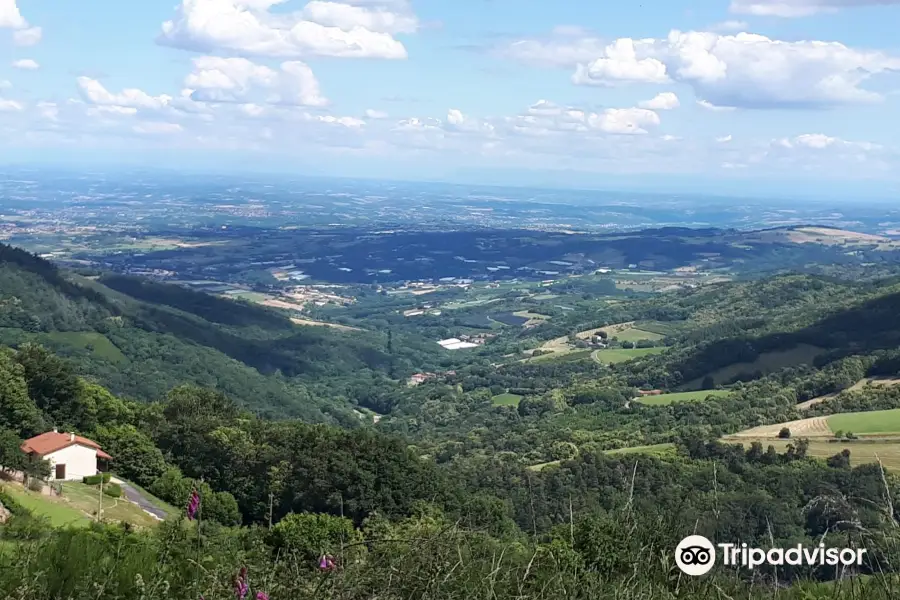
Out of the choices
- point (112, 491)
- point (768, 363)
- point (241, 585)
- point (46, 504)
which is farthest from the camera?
point (768, 363)

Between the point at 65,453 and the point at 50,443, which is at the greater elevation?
the point at 50,443

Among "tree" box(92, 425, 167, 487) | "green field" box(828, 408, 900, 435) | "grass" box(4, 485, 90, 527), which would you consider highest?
"grass" box(4, 485, 90, 527)

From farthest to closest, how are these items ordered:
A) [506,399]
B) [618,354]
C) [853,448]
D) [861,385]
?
[618,354], [506,399], [861,385], [853,448]

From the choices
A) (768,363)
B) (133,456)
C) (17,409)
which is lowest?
(768,363)

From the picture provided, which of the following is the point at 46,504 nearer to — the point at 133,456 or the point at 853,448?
the point at 133,456

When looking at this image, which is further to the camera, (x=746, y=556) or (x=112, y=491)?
(x=112, y=491)

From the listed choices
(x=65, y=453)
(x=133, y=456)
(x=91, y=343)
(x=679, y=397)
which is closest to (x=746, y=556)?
(x=65, y=453)

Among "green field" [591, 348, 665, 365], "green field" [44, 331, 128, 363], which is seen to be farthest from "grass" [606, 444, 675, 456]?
"green field" [44, 331, 128, 363]

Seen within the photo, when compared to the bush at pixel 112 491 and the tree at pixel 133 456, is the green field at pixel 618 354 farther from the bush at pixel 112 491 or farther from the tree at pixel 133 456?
the bush at pixel 112 491

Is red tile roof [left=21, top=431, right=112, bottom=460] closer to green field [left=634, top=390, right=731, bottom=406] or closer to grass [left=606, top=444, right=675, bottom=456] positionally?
grass [left=606, top=444, right=675, bottom=456]
